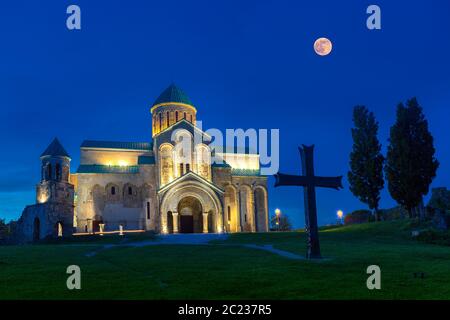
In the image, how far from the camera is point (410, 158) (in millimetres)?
34406

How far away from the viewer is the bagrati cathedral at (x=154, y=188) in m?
41.1

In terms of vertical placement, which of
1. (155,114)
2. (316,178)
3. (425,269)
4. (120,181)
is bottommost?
(425,269)

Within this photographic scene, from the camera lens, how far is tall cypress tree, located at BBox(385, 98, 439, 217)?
1348 inches

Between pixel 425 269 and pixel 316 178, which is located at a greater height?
pixel 316 178

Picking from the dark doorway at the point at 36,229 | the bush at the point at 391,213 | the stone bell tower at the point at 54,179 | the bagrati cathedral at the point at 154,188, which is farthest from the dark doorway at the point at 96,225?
the bush at the point at 391,213

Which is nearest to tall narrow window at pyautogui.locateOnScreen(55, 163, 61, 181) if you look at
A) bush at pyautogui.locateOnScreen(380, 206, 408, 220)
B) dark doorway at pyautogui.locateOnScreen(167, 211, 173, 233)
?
dark doorway at pyautogui.locateOnScreen(167, 211, 173, 233)

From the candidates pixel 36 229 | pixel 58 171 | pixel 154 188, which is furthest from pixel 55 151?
pixel 154 188

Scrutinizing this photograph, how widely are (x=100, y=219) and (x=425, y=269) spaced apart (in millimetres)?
35806

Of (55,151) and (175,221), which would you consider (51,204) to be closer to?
(55,151)

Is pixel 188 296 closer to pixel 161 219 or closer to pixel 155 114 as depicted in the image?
pixel 161 219

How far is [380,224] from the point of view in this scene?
35.2 m

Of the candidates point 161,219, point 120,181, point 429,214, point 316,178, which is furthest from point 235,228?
point 316,178

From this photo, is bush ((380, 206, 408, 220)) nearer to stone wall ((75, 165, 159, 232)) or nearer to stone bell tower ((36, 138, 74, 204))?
stone wall ((75, 165, 159, 232))
